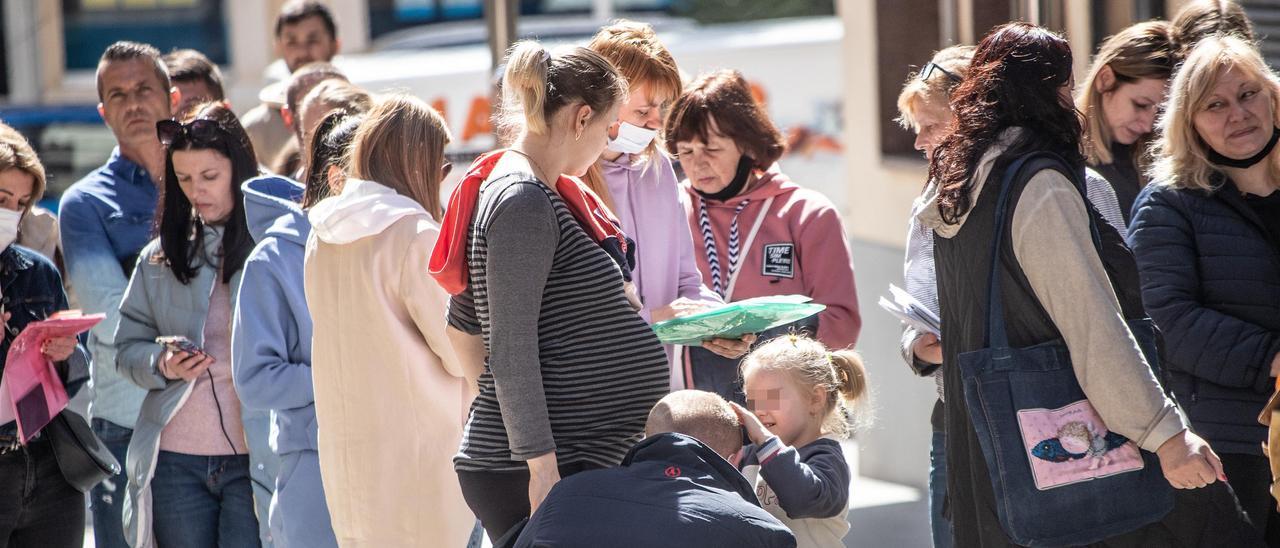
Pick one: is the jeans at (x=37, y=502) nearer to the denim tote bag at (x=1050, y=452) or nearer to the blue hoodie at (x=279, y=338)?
the blue hoodie at (x=279, y=338)

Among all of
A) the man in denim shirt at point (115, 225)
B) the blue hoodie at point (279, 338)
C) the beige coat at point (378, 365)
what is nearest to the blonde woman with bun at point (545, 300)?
the beige coat at point (378, 365)

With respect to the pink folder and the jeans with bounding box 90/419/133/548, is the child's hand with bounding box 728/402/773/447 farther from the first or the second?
the jeans with bounding box 90/419/133/548

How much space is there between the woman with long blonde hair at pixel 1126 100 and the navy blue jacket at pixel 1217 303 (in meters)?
0.55

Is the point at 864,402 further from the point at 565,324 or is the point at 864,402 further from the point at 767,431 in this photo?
the point at 565,324

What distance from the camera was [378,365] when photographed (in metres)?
3.60

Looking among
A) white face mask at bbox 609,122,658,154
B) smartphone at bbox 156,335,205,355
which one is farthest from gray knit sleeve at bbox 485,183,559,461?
smartphone at bbox 156,335,205,355

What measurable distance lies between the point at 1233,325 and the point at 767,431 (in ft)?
3.85

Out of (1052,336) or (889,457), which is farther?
(889,457)

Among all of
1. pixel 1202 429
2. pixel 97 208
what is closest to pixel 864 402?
pixel 1202 429

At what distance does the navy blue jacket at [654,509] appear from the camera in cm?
278

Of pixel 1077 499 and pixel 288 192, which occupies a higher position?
pixel 288 192

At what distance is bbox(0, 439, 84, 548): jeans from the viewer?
4.07 metres

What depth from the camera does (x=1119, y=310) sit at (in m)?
2.89

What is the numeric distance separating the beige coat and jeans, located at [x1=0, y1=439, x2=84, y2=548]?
1.01 meters
